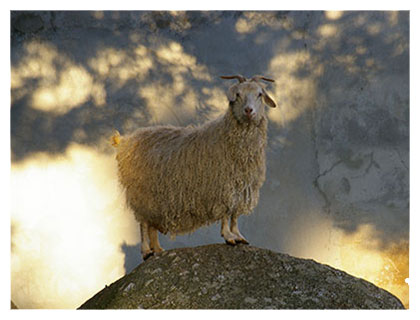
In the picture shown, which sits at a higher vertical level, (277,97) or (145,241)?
(277,97)

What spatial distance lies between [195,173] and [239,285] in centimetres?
90

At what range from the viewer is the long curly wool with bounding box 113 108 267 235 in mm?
4406

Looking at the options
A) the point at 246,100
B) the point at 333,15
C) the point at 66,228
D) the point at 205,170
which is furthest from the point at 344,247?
the point at 66,228

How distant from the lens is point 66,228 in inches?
232

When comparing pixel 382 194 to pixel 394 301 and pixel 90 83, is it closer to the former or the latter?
pixel 394 301

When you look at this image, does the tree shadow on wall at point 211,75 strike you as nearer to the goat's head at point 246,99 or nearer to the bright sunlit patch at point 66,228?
the bright sunlit patch at point 66,228

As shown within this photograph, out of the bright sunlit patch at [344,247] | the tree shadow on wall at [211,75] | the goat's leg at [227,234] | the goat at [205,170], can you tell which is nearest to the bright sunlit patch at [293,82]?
the tree shadow on wall at [211,75]

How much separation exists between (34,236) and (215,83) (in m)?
2.29

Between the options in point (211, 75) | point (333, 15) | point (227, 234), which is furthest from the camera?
point (211, 75)

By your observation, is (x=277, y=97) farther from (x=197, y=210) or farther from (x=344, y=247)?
(x=197, y=210)

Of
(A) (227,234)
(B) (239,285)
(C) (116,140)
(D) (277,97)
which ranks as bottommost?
(B) (239,285)

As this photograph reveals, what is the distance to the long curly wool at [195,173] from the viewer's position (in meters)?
4.41

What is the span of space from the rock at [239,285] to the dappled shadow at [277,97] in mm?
1624

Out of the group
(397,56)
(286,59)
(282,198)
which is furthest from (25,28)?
(397,56)
